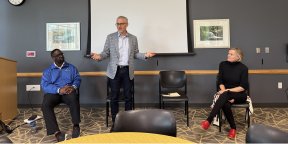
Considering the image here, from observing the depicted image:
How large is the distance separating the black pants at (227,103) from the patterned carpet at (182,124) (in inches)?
8.5

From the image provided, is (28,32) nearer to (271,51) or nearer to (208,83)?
(208,83)

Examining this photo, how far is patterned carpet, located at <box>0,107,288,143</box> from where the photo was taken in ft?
10.0

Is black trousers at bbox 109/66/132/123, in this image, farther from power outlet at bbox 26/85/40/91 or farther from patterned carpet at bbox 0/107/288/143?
power outlet at bbox 26/85/40/91

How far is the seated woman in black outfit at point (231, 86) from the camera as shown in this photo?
3.12 metres

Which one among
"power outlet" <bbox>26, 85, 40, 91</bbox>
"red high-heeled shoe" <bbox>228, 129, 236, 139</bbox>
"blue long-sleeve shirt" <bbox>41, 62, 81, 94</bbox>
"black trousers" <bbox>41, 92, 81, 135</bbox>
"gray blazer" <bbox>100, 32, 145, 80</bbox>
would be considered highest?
"gray blazer" <bbox>100, 32, 145, 80</bbox>

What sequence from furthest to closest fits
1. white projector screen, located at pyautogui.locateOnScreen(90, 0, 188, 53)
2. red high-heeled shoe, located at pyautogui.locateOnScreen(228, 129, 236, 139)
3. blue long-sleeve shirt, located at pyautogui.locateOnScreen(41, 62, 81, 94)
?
white projector screen, located at pyautogui.locateOnScreen(90, 0, 188, 53)
blue long-sleeve shirt, located at pyautogui.locateOnScreen(41, 62, 81, 94)
red high-heeled shoe, located at pyautogui.locateOnScreen(228, 129, 236, 139)

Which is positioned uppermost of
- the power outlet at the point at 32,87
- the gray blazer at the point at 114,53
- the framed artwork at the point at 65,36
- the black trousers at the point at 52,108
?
the framed artwork at the point at 65,36

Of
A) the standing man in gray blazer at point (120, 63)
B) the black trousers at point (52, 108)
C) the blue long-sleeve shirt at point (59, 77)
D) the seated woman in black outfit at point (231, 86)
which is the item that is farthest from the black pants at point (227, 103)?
the blue long-sleeve shirt at point (59, 77)


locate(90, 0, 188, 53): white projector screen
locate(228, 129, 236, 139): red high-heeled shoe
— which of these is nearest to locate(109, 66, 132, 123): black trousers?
locate(90, 0, 188, 53): white projector screen

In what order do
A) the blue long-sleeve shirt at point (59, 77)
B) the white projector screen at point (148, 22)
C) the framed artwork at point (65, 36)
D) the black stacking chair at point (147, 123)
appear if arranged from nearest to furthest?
the black stacking chair at point (147, 123)
the blue long-sleeve shirt at point (59, 77)
the white projector screen at point (148, 22)
the framed artwork at point (65, 36)

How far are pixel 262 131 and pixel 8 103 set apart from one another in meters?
3.53

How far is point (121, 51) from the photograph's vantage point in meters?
3.55

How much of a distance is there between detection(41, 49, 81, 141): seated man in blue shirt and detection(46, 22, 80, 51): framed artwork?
45.1 inches

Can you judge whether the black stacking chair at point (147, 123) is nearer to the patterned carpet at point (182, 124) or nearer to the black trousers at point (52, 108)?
the patterned carpet at point (182, 124)
